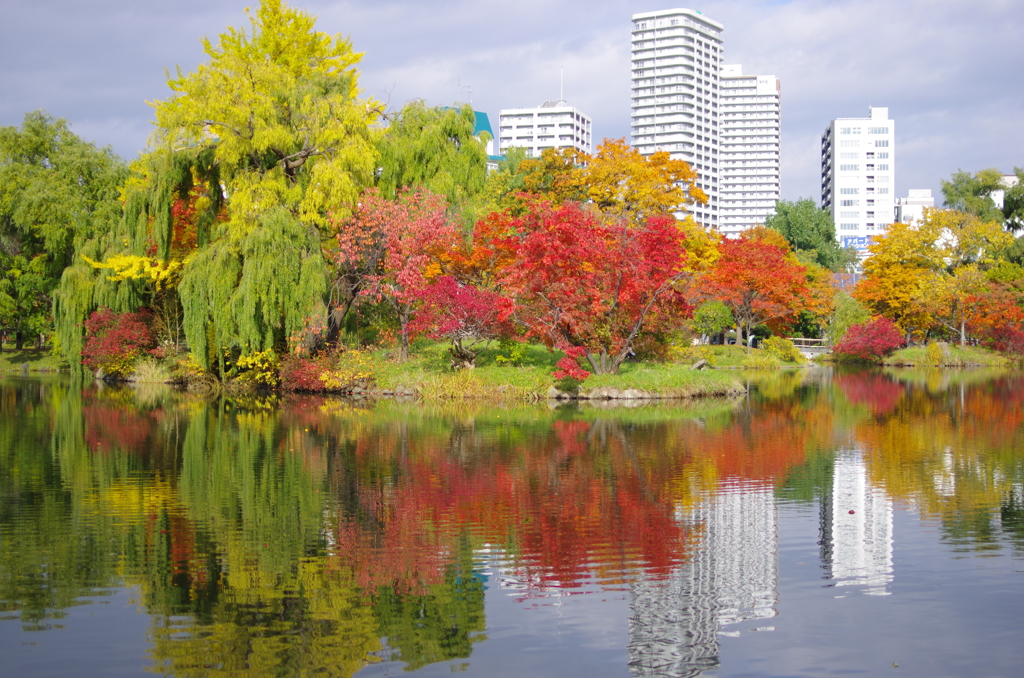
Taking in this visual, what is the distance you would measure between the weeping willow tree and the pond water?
822cm

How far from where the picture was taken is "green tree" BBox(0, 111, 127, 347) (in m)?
34.2

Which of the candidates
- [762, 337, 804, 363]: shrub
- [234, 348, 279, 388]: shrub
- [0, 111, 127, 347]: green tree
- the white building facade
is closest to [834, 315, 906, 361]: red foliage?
[762, 337, 804, 363]: shrub

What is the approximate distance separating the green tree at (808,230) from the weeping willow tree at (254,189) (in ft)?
154

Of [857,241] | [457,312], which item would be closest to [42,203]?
[457,312]

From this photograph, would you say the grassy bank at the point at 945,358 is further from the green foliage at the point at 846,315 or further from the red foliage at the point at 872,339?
the green foliage at the point at 846,315

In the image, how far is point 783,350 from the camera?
4397cm

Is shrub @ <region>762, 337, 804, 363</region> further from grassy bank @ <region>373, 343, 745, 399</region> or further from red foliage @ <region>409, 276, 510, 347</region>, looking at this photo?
red foliage @ <region>409, 276, 510, 347</region>

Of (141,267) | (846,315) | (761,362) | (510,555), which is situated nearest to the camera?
(510,555)

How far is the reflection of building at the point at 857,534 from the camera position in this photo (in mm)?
7020

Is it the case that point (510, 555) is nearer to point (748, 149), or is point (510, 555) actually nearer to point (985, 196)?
point (985, 196)

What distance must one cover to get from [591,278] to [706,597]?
17112 millimetres

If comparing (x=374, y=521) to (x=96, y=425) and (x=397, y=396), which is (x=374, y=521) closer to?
(x=96, y=425)

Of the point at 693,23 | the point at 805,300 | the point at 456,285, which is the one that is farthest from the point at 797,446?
the point at 693,23

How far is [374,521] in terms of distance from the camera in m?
8.62
